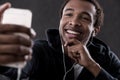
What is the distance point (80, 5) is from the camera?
4.56ft

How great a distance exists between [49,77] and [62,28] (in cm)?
23

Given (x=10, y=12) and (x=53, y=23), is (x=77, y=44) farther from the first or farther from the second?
(x=53, y=23)

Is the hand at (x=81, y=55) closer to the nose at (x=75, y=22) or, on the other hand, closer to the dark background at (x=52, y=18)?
the nose at (x=75, y=22)

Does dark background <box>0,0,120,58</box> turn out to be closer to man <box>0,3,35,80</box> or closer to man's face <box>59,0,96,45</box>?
man's face <box>59,0,96,45</box>

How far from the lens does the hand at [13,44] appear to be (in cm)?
62

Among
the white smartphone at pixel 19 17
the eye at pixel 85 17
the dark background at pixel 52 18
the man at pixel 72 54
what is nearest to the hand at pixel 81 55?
the man at pixel 72 54

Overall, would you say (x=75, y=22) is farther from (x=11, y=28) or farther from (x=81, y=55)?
(x=11, y=28)

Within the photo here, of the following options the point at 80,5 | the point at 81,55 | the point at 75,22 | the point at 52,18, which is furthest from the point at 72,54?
the point at 52,18

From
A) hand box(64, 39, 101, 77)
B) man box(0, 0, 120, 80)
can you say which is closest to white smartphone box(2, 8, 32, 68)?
man box(0, 0, 120, 80)

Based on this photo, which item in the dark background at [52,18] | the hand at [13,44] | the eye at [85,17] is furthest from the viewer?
the dark background at [52,18]

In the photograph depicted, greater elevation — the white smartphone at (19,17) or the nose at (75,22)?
the white smartphone at (19,17)

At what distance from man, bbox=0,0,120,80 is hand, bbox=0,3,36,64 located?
1.62 feet

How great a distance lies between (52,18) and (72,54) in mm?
1166

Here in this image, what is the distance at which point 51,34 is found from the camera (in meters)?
1.41
